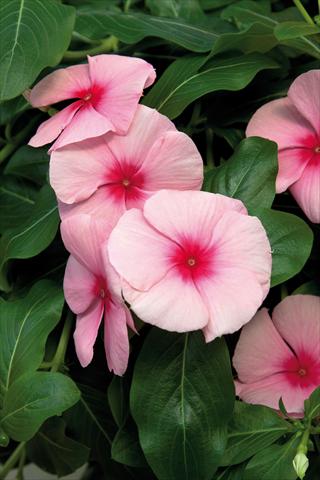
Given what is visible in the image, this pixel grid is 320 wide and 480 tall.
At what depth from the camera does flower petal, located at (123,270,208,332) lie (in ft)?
1.74

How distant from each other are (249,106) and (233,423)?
0.86 feet

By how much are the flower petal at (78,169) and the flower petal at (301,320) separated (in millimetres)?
173

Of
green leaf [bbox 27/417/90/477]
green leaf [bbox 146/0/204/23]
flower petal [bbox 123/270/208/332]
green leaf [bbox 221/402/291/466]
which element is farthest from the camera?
green leaf [bbox 146/0/204/23]

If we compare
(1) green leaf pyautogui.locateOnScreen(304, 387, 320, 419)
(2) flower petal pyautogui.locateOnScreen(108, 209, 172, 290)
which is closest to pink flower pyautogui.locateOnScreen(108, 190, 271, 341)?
(2) flower petal pyautogui.locateOnScreen(108, 209, 172, 290)

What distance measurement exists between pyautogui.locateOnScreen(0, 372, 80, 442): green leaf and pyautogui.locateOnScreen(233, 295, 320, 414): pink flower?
129 millimetres

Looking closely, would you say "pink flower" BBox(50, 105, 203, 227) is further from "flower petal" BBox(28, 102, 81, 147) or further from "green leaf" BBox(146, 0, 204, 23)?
"green leaf" BBox(146, 0, 204, 23)

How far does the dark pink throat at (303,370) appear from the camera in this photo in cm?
67

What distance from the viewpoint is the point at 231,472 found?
2.19ft

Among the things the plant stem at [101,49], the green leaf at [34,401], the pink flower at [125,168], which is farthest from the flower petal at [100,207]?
the plant stem at [101,49]

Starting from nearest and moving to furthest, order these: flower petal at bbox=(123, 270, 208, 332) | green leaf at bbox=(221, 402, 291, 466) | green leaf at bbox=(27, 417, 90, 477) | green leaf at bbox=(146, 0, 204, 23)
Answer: flower petal at bbox=(123, 270, 208, 332), green leaf at bbox=(221, 402, 291, 466), green leaf at bbox=(27, 417, 90, 477), green leaf at bbox=(146, 0, 204, 23)

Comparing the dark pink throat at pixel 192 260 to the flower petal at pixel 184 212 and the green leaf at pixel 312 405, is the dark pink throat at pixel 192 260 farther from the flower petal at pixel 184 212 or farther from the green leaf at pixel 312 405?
the green leaf at pixel 312 405

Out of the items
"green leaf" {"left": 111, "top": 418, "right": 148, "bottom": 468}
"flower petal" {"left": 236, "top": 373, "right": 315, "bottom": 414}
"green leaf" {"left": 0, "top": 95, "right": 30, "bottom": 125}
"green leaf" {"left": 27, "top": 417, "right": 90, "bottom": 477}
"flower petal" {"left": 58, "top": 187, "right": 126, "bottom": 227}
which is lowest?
"green leaf" {"left": 27, "top": 417, "right": 90, "bottom": 477}

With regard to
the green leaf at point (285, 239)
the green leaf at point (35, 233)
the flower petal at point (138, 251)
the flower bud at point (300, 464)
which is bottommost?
the flower bud at point (300, 464)

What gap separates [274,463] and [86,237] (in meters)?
0.20
